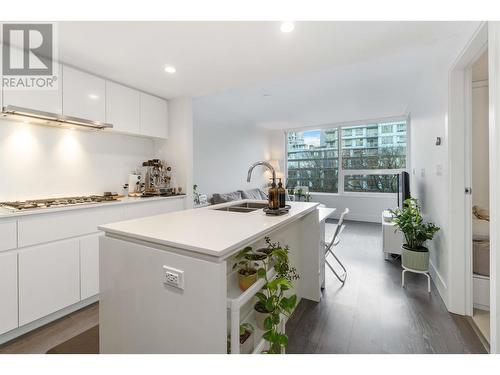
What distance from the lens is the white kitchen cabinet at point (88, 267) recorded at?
221cm

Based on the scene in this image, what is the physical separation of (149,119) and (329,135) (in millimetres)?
4870

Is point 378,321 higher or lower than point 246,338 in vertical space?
lower

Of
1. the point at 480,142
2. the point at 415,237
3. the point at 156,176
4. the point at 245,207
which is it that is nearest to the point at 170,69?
the point at 156,176

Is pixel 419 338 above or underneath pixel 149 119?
underneath

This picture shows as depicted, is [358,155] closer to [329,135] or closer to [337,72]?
[329,135]

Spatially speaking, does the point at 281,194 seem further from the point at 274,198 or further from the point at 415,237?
the point at 415,237

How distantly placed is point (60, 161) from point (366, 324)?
325 centimetres

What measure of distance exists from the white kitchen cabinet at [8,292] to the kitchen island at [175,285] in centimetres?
99

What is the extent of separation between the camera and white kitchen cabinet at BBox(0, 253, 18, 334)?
1.74 metres

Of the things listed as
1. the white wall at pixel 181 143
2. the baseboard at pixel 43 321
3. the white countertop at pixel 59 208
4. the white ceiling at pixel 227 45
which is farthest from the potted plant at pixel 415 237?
the baseboard at pixel 43 321

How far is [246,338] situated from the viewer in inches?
49.7
